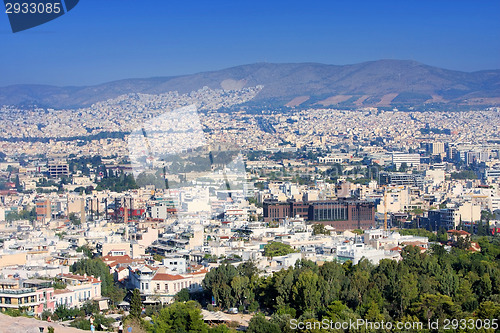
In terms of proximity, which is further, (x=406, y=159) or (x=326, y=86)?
(x=326, y=86)

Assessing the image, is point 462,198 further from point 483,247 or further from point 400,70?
point 400,70

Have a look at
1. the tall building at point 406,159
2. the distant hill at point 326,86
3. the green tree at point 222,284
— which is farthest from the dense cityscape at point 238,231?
the distant hill at point 326,86

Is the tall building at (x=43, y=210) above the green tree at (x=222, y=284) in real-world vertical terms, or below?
above

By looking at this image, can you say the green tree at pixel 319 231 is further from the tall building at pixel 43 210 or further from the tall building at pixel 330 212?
the tall building at pixel 43 210

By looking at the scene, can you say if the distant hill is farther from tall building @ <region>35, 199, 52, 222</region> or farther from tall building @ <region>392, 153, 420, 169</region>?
tall building @ <region>35, 199, 52, 222</region>

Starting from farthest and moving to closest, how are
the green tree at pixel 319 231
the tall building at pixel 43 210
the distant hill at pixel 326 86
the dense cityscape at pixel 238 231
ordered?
1. the distant hill at pixel 326 86
2. the tall building at pixel 43 210
3. the green tree at pixel 319 231
4. the dense cityscape at pixel 238 231

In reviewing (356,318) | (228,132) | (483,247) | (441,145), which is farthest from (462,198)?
(228,132)

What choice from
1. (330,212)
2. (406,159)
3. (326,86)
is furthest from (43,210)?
(326,86)

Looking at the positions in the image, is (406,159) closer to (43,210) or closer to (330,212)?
(330,212)

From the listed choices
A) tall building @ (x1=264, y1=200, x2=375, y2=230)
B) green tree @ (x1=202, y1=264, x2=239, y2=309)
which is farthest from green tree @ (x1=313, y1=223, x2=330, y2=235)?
green tree @ (x1=202, y1=264, x2=239, y2=309)
